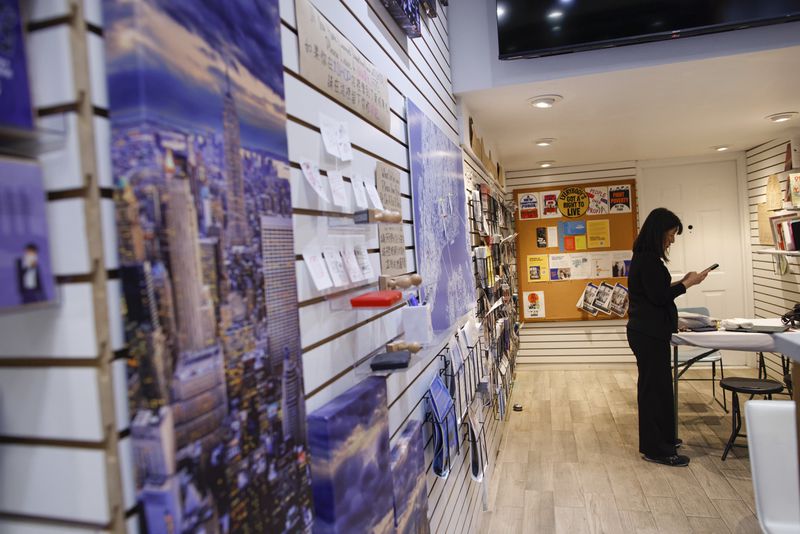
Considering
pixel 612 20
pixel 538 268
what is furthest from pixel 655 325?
pixel 538 268

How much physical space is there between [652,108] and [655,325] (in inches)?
65.1

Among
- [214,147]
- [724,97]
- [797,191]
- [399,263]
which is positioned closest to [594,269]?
[797,191]

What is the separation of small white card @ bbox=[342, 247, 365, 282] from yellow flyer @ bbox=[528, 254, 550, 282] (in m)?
5.97

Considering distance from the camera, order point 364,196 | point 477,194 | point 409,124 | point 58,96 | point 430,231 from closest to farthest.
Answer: point 58,96, point 364,196, point 409,124, point 430,231, point 477,194

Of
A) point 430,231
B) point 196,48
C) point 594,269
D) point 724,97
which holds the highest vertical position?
point 724,97

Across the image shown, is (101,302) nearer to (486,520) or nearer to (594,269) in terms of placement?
(486,520)

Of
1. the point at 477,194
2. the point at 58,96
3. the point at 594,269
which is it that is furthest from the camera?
the point at 594,269

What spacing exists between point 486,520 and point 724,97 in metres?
3.34

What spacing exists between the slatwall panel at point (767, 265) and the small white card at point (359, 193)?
18.3 feet

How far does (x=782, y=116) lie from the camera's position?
15.2 feet

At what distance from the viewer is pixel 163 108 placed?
0.72m

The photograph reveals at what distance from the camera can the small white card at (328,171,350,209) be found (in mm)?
1351

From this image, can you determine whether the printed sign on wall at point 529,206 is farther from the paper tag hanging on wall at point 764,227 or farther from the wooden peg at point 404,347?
the wooden peg at point 404,347

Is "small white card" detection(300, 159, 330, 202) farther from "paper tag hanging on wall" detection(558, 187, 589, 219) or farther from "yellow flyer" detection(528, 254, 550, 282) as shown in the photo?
"paper tag hanging on wall" detection(558, 187, 589, 219)
